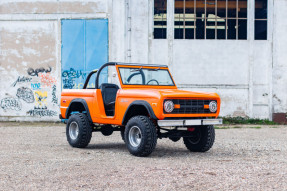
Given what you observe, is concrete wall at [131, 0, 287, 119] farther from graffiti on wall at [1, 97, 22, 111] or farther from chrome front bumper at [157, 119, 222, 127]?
chrome front bumper at [157, 119, 222, 127]

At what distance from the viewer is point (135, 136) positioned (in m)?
9.07

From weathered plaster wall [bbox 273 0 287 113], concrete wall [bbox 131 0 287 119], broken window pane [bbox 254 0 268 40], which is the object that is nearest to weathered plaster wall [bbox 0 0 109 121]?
concrete wall [bbox 131 0 287 119]

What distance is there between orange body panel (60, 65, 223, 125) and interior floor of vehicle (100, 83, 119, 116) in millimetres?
90

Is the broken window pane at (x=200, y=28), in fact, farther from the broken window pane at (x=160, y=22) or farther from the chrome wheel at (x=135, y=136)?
the chrome wheel at (x=135, y=136)

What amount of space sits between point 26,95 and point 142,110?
485 inches

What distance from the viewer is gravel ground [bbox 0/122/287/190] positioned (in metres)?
6.16

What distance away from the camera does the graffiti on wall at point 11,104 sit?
67.3ft

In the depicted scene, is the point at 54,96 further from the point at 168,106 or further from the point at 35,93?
the point at 168,106

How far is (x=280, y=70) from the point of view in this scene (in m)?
20.3

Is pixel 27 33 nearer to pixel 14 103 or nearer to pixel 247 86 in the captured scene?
pixel 14 103

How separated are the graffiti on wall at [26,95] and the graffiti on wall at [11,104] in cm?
27

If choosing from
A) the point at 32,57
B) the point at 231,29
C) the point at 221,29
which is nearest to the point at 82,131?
the point at 32,57

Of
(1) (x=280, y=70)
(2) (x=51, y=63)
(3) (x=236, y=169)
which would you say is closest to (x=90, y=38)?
(2) (x=51, y=63)

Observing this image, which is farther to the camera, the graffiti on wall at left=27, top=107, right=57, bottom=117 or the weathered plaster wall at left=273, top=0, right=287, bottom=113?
the graffiti on wall at left=27, top=107, right=57, bottom=117
